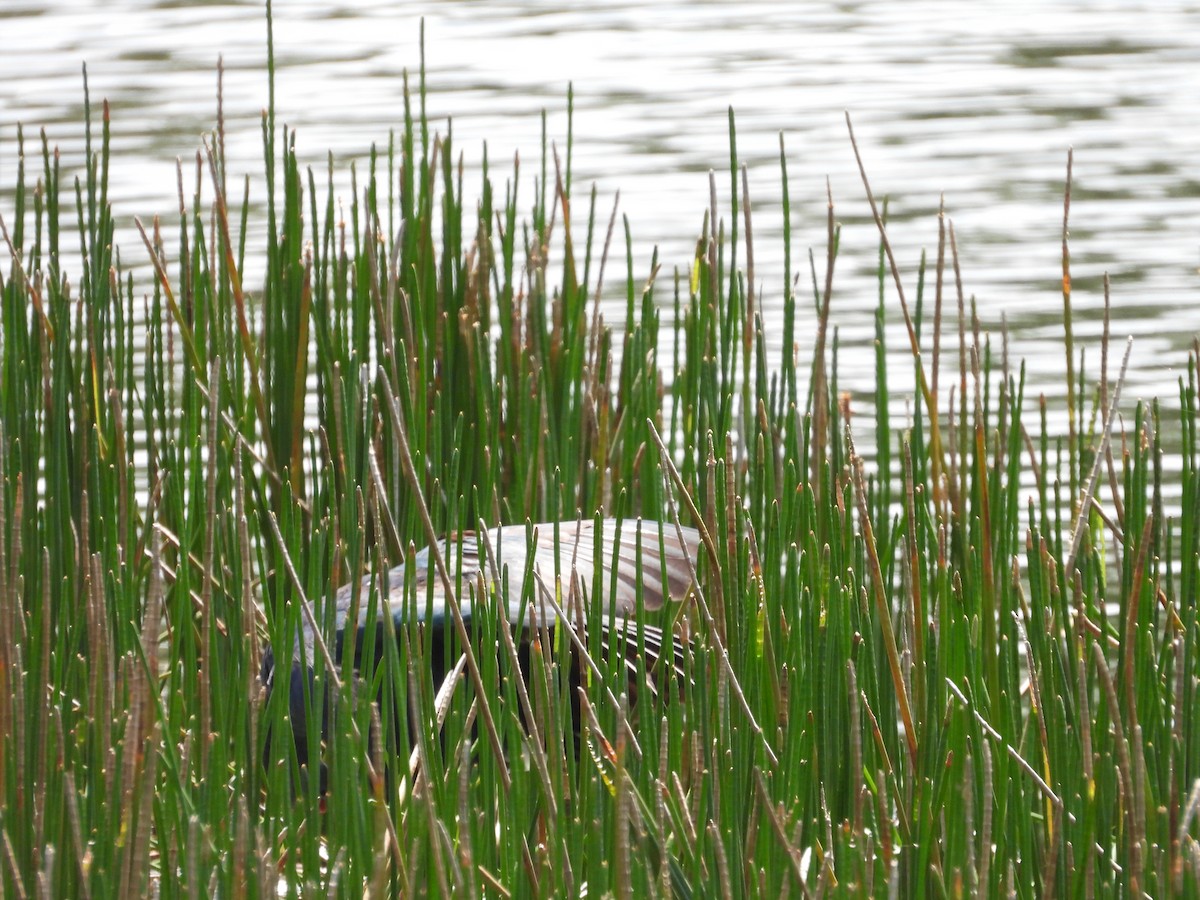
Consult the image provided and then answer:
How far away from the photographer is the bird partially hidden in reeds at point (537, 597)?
1342 mm

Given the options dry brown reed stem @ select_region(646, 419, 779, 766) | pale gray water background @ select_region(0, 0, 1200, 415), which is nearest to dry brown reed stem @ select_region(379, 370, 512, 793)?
dry brown reed stem @ select_region(646, 419, 779, 766)

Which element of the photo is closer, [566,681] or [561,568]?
[566,681]

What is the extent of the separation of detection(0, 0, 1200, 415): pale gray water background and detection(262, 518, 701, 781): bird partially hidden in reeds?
155cm

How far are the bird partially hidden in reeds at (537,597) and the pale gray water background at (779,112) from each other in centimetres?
155

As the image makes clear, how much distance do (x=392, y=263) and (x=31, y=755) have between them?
55cm

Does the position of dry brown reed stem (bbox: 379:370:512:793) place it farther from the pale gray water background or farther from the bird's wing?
the pale gray water background

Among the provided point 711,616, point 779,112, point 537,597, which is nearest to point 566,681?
point 711,616

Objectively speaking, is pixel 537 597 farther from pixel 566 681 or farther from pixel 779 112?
pixel 779 112

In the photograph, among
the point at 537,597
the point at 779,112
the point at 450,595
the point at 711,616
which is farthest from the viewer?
the point at 779,112

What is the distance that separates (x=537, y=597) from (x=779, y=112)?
13.0ft

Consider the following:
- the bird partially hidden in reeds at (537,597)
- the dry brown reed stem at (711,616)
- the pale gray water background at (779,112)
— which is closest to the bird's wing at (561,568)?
the bird partially hidden in reeds at (537,597)

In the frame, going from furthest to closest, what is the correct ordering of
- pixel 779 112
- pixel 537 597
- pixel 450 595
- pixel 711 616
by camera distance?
pixel 779 112, pixel 537 597, pixel 711 616, pixel 450 595

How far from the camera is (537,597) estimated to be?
1.84 metres

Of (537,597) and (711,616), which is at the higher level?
(711,616)
